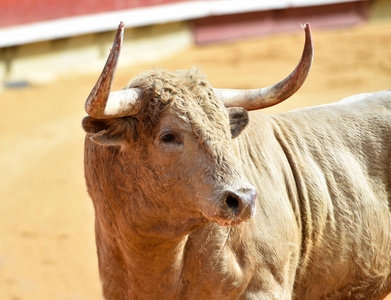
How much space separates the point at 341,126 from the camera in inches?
179

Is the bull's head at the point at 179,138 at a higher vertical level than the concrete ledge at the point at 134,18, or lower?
higher

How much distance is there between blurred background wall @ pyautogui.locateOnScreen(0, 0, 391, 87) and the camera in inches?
503

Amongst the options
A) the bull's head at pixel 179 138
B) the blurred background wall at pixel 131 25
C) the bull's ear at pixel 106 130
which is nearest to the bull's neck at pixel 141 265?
the bull's head at pixel 179 138

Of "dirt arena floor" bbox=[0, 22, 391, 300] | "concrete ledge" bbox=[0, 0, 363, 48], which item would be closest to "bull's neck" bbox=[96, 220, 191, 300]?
"dirt arena floor" bbox=[0, 22, 391, 300]

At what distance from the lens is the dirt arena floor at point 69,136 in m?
7.09

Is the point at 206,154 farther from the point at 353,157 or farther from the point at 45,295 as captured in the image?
the point at 45,295

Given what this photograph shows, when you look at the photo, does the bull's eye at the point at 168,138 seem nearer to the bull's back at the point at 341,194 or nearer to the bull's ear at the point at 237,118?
the bull's ear at the point at 237,118

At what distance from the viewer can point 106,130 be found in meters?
3.47

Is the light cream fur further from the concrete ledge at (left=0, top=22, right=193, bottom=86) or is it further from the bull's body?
the concrete ledge at (left=0, top=22, right=193, bottom=86)

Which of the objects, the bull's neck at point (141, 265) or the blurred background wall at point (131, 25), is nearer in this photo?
the bull's neck at point (141, 265)

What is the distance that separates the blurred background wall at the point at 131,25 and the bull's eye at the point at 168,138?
9.27 meters

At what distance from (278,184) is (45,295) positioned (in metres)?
3.47

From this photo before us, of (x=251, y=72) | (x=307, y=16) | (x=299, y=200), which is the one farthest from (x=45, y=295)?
(x=307, y=16)

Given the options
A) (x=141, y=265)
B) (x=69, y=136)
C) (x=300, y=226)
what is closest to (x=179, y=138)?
(x=141, y=265)
